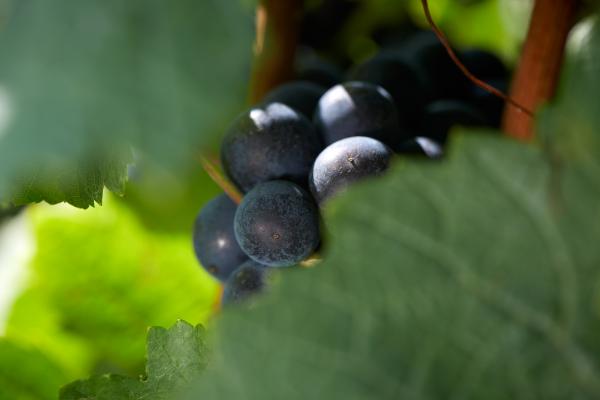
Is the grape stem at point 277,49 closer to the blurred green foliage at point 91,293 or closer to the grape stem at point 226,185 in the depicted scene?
the grape stem at point 226,185

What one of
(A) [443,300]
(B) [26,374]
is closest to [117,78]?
(A) [443,300]

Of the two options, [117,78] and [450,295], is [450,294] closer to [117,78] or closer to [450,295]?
[450,295]

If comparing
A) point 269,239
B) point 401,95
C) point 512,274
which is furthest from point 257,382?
point 401,95

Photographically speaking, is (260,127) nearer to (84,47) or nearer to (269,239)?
(269,239)

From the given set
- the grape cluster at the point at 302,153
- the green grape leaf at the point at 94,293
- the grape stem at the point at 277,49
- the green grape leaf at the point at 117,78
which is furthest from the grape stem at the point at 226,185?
the green grape leaf at the point at 94,293

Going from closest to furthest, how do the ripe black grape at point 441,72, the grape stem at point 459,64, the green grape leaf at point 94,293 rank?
the grape stem at point 459,64, the ripe black grape at point 441,72, the green grape leaf at point 94,293
